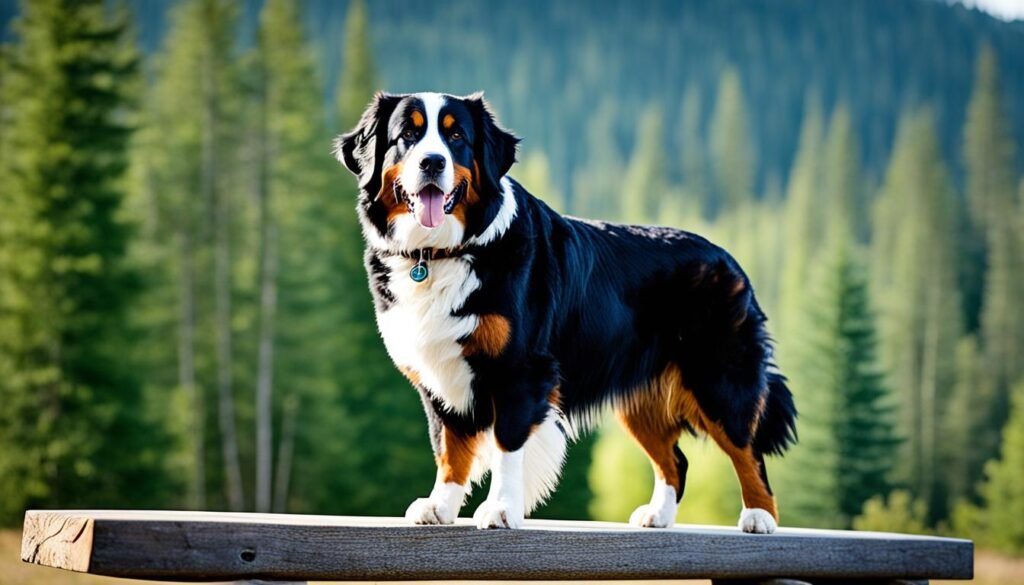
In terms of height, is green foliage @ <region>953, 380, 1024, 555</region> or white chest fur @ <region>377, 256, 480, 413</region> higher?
white chest fur @ <region>377, 256, 480, 413</region>

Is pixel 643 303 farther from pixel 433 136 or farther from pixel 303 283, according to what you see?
pixel 303 283

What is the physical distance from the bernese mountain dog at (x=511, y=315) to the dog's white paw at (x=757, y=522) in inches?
0.4

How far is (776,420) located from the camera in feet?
21.1

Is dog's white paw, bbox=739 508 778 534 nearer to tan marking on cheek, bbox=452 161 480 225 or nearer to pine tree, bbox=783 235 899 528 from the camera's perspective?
tan marking on cheek, bbox=452 161 480 225

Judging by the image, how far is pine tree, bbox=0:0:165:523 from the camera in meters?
23.0

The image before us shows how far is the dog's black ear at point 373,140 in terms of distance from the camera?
5195 millimetres

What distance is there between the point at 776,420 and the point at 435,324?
2251mm

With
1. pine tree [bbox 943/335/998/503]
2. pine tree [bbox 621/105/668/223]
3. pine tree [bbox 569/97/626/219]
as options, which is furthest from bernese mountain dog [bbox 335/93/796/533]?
pine tree [bbox 569/97/626/219]

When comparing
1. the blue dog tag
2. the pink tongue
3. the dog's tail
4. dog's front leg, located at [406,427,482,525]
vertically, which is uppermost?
the pink tongue

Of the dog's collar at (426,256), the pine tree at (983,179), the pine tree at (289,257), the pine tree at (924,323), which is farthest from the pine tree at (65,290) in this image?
the pine tree at (983,179)

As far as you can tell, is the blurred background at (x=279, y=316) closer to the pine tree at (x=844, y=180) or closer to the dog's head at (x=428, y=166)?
the dog's head at (x=428, y=166)

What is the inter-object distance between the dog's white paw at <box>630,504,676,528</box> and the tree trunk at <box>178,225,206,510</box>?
82.9 feet

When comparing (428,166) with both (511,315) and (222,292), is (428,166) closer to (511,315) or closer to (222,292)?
(511,315)

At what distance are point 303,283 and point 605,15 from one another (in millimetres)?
141019
